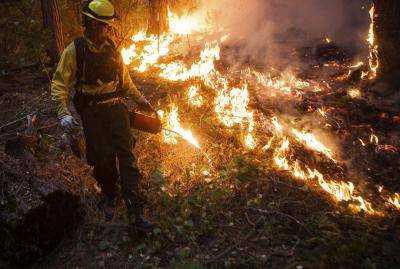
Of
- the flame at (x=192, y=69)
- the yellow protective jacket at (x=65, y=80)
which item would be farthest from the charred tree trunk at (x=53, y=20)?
the yellow protective jacket at (x=65, y=80)

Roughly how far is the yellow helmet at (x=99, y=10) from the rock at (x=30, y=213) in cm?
211

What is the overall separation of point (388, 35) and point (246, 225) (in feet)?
16.4

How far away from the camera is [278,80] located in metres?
8.33

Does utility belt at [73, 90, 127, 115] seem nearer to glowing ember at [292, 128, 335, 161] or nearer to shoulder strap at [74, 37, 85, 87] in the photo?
shoulder strap at [74, 37, 85, 87]

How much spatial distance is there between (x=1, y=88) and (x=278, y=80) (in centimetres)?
653

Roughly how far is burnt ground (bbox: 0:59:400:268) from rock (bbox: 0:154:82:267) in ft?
0.49

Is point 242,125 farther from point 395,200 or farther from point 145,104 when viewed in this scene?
point 395,200

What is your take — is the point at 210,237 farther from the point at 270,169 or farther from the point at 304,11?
the point at 304,11

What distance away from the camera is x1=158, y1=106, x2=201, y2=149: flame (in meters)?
6.32

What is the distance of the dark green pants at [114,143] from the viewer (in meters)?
4.58

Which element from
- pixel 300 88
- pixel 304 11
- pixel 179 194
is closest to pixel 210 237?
pixel 179 194

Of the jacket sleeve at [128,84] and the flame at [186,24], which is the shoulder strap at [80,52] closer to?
the jacket sleeve at [128,84]

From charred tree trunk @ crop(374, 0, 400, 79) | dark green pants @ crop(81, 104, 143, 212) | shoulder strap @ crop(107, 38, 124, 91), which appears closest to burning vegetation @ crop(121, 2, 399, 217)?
charred tree trunk @ crop(374, 0, 400, 79)

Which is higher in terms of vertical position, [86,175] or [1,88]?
[86,175]
